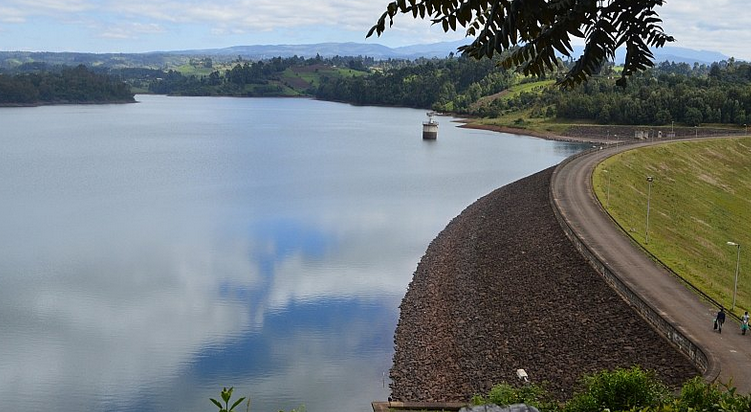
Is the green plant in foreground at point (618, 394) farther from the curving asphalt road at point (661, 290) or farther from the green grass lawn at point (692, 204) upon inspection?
the green grass lawn at point (692, 204)

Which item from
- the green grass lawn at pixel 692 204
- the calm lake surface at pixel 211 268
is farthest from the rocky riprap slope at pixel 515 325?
the green grass lawn at pixel 692 204

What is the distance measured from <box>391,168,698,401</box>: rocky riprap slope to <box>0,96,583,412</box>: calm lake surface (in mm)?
1576

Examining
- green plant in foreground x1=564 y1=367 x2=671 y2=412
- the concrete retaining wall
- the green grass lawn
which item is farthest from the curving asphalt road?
green plant in foreground x1=564 y1=367 x2=671 y2=412

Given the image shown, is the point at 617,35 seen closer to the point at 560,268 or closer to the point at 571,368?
the point at 571,368

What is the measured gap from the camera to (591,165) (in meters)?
72.1

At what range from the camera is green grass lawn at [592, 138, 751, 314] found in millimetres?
37500

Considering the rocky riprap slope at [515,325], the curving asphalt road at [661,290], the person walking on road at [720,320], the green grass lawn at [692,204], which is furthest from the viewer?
the green grass lawn at [692,204]

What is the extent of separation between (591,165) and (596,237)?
33703mm

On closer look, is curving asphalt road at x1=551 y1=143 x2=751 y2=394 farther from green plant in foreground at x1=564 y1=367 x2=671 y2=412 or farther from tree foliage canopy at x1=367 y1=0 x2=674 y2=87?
tree foliage canopy at x1=367 y1=0 x2=674 y2=87

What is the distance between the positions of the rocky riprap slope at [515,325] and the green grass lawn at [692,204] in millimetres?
4617

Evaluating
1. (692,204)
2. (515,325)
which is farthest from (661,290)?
(692,204)

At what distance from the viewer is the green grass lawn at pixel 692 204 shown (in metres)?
37.5

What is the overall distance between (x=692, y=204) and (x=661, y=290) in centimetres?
3115

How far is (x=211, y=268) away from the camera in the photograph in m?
44.9
